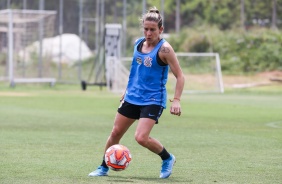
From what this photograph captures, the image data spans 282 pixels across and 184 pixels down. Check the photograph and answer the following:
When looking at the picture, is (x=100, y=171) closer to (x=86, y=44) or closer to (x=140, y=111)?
(x=140, y=111)

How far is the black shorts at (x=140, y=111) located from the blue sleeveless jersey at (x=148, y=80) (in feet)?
0.16

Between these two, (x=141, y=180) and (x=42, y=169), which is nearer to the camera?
(x=141, y=180)

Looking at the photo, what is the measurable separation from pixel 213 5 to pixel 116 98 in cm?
3791

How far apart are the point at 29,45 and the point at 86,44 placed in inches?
121

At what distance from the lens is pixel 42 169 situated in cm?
1053

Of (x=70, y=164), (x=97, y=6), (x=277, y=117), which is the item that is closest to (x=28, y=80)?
(x=97, y=6)

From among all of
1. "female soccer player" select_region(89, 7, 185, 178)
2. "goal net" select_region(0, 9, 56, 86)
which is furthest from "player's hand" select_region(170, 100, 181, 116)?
"goal net" select_region(0, 9, 56, 86)

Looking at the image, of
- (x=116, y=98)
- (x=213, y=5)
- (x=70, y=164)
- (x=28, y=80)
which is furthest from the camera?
(x=213, y=5)

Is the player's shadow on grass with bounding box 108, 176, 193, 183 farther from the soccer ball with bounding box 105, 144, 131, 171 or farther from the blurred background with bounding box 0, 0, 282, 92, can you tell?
the blurred background with bounding box 0, 0, 282, 92

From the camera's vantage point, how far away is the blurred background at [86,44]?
124 feet

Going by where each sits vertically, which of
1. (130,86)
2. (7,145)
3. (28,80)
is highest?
(130,86)

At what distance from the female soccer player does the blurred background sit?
2352 cm

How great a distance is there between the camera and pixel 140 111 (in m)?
9.90

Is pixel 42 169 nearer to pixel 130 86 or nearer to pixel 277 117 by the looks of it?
pixel 130 86
